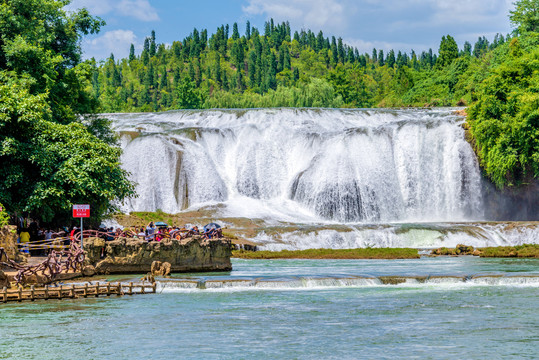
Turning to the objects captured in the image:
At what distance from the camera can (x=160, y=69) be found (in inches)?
7101

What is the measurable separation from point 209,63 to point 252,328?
173615mm

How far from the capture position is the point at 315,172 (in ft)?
158

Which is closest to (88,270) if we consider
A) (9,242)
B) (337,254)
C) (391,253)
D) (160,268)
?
(160,268)

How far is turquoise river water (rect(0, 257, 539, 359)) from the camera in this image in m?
15.1

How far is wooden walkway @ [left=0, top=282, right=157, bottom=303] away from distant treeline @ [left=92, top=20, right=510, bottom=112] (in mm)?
19238

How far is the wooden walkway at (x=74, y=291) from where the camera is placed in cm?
2070

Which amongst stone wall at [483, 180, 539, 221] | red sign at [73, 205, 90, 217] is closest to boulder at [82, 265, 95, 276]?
red sign at [73, 205, 90, 217]

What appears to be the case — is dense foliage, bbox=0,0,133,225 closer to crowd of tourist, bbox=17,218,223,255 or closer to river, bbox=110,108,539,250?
crowd of tourist, bbox=17,218,223,255

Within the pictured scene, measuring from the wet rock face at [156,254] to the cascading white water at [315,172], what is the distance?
1551cm

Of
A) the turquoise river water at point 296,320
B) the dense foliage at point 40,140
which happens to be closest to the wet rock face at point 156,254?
the turquoise river water at point 296,320

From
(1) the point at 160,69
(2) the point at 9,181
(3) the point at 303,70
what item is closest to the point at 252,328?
(2) the point at 9,181

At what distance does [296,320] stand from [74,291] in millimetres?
6950

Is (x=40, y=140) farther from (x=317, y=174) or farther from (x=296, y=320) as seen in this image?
(x=317, y=174)

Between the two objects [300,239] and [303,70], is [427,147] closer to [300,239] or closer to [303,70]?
[300,239]
